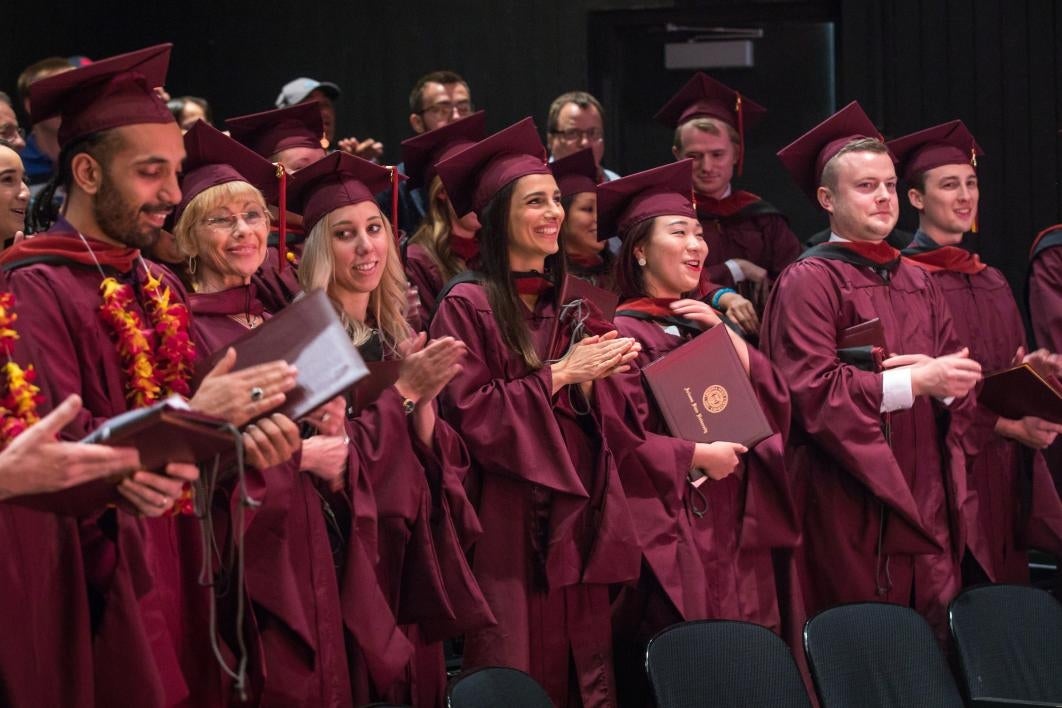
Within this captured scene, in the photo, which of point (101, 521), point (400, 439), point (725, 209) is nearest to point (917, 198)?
point (725, 209)

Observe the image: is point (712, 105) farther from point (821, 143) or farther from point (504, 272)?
point (504, 272)

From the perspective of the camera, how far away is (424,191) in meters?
5.93

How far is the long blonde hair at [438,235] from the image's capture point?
5633 mm

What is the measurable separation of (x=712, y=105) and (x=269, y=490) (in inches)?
151

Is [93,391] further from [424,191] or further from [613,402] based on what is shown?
[424,191]

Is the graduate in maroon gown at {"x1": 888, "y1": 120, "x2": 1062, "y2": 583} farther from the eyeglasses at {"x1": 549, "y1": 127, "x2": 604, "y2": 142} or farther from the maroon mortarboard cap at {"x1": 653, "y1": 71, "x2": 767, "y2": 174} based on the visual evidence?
the eyeglasses at {"x1": 549, "y1": 127, "x2": 604, "y2": 142}

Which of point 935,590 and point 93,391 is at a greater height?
point 93,391

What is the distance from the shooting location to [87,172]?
3.49 meters

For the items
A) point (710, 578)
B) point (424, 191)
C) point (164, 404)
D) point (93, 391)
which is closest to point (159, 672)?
point (93, 391)

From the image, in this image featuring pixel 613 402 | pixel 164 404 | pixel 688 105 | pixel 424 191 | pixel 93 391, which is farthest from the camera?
pixel 688 105

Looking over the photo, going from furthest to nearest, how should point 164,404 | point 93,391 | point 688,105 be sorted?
point 688,105 → point 93,391 → point 164,404

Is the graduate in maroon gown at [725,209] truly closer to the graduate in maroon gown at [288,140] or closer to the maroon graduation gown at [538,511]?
the graduate in maroon gown at [288,140]

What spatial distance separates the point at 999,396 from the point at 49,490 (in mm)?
3976

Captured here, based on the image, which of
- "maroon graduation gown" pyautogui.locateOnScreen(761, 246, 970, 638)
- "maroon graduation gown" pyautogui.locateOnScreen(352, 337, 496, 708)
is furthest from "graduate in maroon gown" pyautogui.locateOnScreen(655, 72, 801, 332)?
"maroon graduation gown" pyautogui.locateOnScreen(352, 337, 496, 708)
